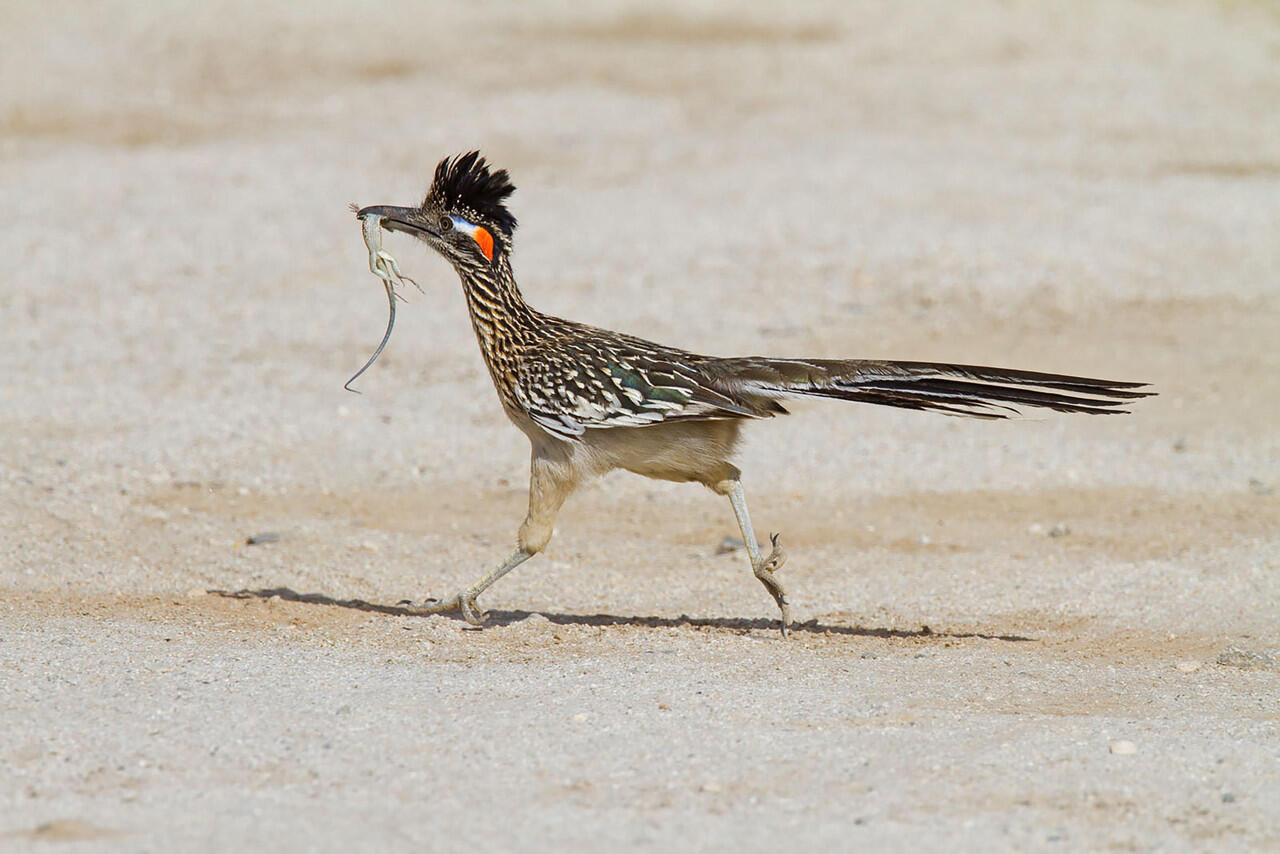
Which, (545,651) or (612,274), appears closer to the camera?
(545,651)

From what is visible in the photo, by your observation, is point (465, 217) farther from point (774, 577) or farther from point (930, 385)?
point (930, 385)

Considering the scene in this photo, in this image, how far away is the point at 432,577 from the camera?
8914 millimetres

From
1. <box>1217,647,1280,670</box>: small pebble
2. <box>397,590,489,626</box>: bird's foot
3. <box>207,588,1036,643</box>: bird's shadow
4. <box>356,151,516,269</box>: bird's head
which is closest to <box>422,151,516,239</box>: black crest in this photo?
<box>356,151,516,269</box>: bird's head

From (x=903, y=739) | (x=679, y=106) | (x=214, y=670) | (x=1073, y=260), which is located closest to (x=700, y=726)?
(x=903, y=739)

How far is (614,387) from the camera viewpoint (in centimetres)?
751

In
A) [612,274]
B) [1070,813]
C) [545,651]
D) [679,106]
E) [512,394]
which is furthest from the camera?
[679,106]

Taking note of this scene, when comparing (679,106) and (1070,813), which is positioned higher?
(679,106)

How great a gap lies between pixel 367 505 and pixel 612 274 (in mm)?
6107

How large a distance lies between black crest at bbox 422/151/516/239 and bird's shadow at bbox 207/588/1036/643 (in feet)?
6.46

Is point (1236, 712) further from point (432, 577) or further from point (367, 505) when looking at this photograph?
point (367, 505)

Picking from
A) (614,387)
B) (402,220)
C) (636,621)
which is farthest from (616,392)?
(402,220)

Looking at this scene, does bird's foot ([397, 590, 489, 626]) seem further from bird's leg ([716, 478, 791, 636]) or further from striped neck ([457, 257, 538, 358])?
bird's leg ([716, 478, 791, 636])

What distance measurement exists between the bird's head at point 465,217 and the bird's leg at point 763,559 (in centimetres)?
167

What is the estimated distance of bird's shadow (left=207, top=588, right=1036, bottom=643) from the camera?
788cm
